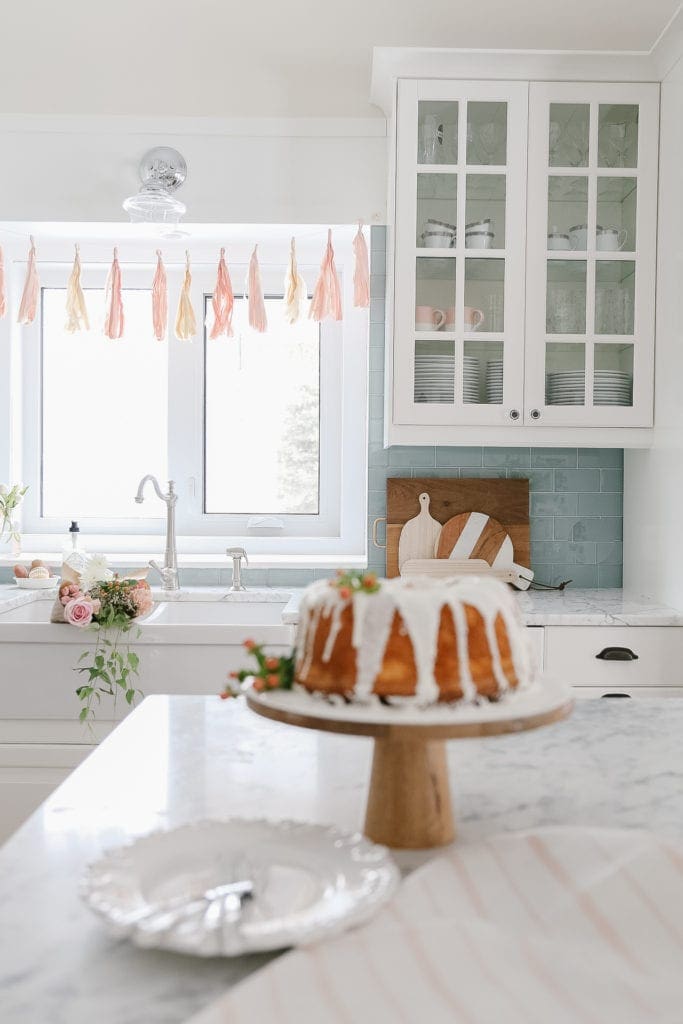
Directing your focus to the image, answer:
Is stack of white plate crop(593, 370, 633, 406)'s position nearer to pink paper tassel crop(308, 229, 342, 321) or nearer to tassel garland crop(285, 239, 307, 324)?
pink paper tassel crop(308, 229, 342, 321)

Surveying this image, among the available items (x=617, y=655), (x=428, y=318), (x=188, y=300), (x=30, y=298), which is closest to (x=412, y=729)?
(x=617, y=655)

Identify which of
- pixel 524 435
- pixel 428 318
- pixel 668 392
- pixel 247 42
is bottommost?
pixel 524 435

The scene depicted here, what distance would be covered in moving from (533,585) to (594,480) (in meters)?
0.40

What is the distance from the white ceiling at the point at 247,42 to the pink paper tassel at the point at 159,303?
0.50 m

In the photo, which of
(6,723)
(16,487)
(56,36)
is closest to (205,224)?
(56,36)

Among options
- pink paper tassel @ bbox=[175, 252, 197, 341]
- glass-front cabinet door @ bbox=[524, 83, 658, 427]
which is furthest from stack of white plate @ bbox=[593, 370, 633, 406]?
pink paper tassel @ bbox=[175, 252, 197, 341]

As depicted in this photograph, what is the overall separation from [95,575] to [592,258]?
1.68 meters

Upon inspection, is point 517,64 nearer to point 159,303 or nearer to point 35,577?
point 159,303

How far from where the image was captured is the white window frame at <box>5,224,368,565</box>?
10.8 feet

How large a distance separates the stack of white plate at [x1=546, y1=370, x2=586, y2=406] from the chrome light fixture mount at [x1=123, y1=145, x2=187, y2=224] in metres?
1.23

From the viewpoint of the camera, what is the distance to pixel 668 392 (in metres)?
2.64

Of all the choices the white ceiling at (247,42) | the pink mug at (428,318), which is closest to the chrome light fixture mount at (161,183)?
the white ceiling at (247,42)

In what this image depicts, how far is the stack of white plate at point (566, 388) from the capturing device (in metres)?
2.76

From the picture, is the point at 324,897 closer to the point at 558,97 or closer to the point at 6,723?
the point at 6,723
